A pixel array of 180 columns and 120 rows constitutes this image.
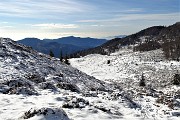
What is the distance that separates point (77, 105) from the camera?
15266mm

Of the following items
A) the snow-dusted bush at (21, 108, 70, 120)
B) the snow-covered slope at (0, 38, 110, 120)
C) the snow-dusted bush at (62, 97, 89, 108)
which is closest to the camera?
the snow-dusted bush at (21, 108, 70, 120)

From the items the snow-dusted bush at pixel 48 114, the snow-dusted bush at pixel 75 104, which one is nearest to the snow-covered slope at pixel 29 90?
the snow-dusted bush at pixel 48 114

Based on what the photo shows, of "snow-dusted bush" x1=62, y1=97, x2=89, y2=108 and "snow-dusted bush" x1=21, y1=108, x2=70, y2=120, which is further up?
"snow-dusted bush" x1=21, y1=108, x2=70, y2=120

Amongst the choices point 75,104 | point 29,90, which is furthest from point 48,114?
point 29,90

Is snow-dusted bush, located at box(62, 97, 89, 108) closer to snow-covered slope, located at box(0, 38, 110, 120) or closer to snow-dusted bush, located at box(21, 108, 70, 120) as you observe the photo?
snow-covered slope, located at box(0, 38, 110, 120)

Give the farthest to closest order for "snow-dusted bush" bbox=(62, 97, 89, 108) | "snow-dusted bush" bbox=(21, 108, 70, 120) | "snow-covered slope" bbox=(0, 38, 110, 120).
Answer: "snow-dusted bush" bbox=(62, 97, 89, 108), "snow-covered slope" bbox=(0, 38, 110, 120), "snow-dusted bush" bbox=(21, 108, 70, 120)

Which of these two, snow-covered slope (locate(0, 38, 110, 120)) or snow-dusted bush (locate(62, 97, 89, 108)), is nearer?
snow-covered slope (locate(0, 38, 110, 120))

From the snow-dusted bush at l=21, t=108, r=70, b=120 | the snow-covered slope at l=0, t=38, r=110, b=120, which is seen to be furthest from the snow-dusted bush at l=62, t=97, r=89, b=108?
the snow-dusted bush at l=21, t=108, r=70, b=120

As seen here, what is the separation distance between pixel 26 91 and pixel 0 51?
16.5 m

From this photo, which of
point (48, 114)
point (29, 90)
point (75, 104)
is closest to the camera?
point (48, 114)

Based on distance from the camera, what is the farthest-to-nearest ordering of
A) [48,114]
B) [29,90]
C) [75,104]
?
[29,90] < [75,104] < [48,114]

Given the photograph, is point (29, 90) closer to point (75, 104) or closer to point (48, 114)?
point (75, 104)

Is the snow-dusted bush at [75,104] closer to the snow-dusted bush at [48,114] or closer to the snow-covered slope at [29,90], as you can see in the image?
the snow-covered slope at [29,90]

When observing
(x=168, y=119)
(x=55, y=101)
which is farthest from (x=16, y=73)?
(x=168, y=119)
